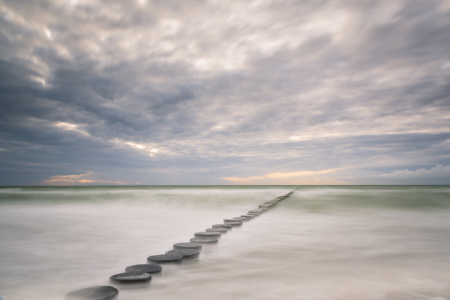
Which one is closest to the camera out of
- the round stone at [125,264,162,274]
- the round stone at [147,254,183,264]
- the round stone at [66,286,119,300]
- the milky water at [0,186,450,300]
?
the round stone at [66,286,119,300]

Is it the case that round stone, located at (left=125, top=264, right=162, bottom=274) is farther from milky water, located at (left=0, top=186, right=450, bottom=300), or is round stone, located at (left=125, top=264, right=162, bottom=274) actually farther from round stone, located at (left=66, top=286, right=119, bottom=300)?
round stone, located at (left=66, top=286, right=119, bottom=300)

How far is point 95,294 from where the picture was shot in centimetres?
251

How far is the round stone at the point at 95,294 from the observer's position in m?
2.46

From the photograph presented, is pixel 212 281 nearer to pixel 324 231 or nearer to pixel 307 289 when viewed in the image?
pixel 307 289

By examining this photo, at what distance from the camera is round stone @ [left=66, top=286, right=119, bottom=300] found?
8.07 ft

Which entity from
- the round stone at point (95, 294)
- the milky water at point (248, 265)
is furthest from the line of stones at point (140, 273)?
the milky water at point (248, 265)

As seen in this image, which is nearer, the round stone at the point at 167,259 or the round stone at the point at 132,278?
the round stone at the point at 132,278

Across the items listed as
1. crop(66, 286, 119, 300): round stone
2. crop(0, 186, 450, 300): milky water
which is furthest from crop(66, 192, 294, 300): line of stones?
crop(0, 186, 450, 300): milky water

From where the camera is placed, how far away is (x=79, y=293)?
2561mm

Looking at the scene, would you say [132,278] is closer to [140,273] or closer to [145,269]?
[140,273]

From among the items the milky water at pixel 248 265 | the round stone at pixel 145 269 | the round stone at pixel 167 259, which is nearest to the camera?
the milky water at pixel 248 265

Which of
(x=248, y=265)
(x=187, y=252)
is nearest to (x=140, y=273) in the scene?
(x=187, y=252)

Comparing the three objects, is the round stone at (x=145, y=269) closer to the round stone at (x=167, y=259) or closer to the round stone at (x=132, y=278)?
the round stone at (x=132, y=278)

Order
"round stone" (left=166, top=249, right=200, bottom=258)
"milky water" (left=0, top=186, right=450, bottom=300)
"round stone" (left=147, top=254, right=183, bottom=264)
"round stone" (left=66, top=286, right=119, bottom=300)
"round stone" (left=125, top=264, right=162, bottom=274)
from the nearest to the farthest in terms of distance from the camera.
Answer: "round stone" (left=66, top=286, right=119, bottom=300) < "milky water" (left=0, top=186, right=450, bottom=300) < "round stone" (left=125, top=264, right=162, bottom=274) < "round stone" (left=147, top=254, right=183, bottom=264) < "round stone" (left=166, top=249, right=200, bottom=258)
